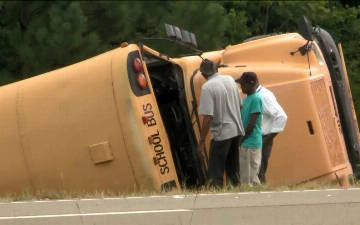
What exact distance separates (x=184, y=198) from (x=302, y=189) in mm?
1165

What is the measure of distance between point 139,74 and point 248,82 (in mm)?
1113

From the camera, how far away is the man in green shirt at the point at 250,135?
8695 millimetres

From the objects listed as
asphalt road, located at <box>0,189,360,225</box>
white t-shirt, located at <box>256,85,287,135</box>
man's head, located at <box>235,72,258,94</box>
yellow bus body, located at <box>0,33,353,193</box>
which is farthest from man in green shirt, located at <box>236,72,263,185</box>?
asphalt road, located at <box>0,189,360,225</box>

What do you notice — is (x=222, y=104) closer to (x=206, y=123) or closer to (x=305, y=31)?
(x=206, y=123)

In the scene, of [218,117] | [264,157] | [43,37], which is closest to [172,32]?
[218,117]

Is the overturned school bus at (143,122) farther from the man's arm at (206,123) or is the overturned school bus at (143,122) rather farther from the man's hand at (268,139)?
the man's arm at (206,123)

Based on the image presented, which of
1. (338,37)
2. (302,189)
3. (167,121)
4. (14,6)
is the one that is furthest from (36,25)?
(302,189)

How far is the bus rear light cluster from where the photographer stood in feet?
27.1

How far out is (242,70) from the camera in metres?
9.13

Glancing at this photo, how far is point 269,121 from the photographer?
29.5ft

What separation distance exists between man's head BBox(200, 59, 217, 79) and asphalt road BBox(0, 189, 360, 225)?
1763 mm

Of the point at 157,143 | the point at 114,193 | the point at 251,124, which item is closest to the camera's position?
the point at 114,193

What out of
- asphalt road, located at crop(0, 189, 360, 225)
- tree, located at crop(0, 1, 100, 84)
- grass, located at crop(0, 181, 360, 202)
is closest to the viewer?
asphalt road, located at crop(0, 189, 360, 225)

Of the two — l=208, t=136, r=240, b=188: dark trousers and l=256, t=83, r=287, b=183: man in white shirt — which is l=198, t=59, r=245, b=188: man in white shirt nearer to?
l=208, t=136, r=240, b=188: dark trousers
